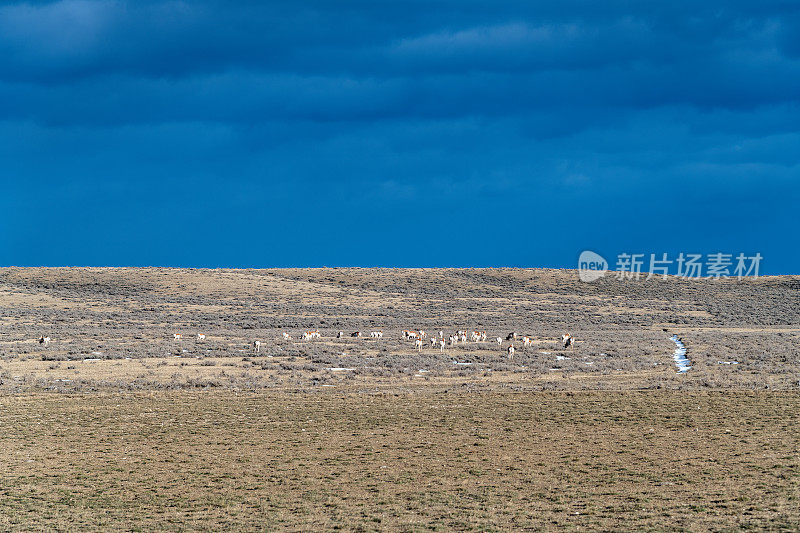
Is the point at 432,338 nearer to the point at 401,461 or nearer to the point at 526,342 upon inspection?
the point at 526,342

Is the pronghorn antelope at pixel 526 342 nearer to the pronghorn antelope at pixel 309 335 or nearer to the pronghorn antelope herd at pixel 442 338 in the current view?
the pronghorn antelope herd at pixel 442 338

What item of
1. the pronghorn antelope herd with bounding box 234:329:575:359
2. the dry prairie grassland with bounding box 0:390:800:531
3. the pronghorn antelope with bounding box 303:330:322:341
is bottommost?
the dry prairie grassland with bounding box 0:390:800:531

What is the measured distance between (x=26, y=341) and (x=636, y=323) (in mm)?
43652

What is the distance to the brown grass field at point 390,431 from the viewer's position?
13125 millimetres

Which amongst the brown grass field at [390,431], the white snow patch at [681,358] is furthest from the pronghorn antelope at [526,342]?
the white snow patch at [681,358]

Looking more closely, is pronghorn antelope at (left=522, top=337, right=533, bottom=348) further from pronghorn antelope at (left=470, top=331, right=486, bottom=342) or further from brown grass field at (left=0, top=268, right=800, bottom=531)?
pronghorn antelope at (left=470, top=331, right=486, bottom=342)

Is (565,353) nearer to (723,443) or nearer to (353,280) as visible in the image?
(723,443)

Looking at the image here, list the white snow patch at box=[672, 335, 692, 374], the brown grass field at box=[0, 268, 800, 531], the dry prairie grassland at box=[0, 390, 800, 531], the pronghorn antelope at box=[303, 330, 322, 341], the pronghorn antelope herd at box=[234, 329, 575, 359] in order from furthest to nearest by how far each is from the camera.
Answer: the pronghorn antelope at box=[303, 330, 322, 341]
the pronghorn antelope herd at box=[234, 329, 575, 359]
the white snow patch at box=[672, 335, 692, 374]
the brown grass field at box=[0, 268, 800, 531]
the dry prairie grassland at box=[0, 390, 800, 531]

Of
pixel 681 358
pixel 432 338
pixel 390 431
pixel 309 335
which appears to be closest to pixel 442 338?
pixel 432 338

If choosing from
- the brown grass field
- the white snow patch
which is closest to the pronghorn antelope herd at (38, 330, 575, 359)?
the brown grass field

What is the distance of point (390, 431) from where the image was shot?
1988 centimetres

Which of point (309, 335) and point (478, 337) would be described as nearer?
point (309, 335)

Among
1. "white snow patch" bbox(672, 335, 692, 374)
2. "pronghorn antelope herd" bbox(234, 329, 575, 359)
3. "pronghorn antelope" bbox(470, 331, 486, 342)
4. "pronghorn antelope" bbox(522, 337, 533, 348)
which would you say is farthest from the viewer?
"pronghorn antelope" bbox(470, 331, 486, 342)

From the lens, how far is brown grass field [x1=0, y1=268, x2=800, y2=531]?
13125mm
